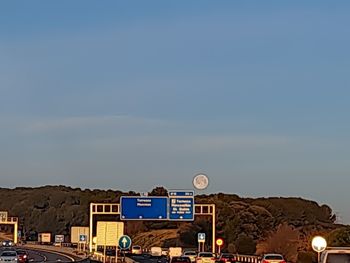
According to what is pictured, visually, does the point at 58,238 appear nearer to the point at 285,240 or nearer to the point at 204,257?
the point at 285,240

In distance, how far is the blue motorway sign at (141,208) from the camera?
2948 inches

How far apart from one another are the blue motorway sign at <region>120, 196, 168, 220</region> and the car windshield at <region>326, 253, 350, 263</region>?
43.7m

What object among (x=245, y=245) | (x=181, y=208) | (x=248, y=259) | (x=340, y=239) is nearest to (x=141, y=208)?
(x=181, y=208)

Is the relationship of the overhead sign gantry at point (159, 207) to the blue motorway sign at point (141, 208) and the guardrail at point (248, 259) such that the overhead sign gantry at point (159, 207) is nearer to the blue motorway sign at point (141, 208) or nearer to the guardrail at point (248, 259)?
the blue motorway sign at point (141, 208)

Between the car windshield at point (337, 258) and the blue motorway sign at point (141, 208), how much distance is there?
43.7 m

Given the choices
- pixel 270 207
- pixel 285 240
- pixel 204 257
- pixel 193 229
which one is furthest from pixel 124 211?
pixel 270 207

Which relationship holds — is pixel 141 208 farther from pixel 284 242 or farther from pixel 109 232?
pixel 284 242

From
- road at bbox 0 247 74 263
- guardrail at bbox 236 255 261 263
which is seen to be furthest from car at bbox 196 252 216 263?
road at bbox 0 247 74 263

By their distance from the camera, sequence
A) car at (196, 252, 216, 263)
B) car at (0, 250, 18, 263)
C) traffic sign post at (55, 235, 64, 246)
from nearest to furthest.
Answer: car at (196, 252, 216, 263) → car at (0, 250, 18, 263) → traffic sign post at (55, 235, 64, 246)

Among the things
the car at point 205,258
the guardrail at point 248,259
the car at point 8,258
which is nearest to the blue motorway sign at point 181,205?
the car at point 205,258

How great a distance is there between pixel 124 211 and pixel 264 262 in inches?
496

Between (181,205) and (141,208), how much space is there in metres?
3.52

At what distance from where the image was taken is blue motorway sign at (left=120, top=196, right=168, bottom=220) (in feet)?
246

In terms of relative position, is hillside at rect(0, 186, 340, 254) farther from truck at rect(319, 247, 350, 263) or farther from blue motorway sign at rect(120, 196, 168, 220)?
truck at rect(319, 247, 350, 263)
